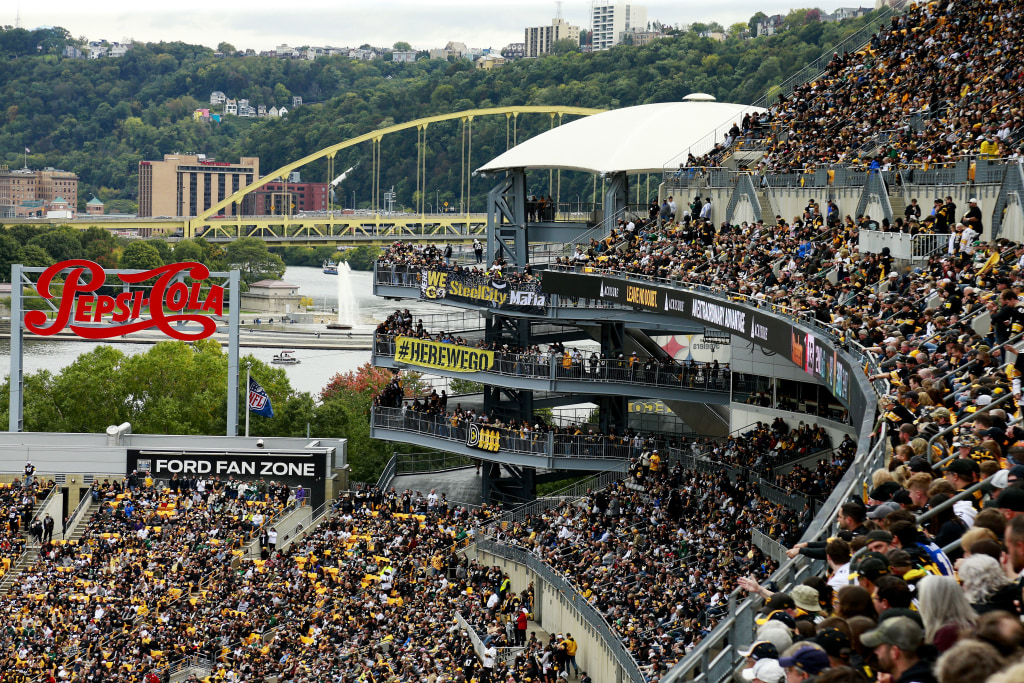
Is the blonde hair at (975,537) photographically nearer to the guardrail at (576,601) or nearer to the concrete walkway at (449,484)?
the guardrail at (576,601)

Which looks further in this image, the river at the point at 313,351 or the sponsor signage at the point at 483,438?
the river at the point at 313,351

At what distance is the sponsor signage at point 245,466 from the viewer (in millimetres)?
44125

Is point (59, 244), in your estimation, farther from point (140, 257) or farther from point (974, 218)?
point (974, 218)

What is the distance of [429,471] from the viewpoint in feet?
172

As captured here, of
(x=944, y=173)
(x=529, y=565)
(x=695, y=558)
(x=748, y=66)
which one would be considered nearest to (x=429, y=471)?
(x=529, y=565)

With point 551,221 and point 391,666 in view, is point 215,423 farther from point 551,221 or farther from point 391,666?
point 391,666

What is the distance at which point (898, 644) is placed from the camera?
665cm

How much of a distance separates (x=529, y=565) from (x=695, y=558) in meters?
8.25

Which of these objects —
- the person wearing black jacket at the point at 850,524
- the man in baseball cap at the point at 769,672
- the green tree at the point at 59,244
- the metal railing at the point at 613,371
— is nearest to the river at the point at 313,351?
the green tree at the point at 59,244

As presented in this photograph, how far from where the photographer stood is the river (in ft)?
387

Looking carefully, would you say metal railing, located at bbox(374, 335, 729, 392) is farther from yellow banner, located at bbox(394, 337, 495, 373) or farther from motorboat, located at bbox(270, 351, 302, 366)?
motorboat, located at bbox(270, 351, 302, 366)

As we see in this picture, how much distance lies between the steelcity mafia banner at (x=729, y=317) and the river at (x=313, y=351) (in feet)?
209

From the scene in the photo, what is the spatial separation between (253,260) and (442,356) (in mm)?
115720

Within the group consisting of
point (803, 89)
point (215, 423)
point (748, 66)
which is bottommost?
point (215, 423)
